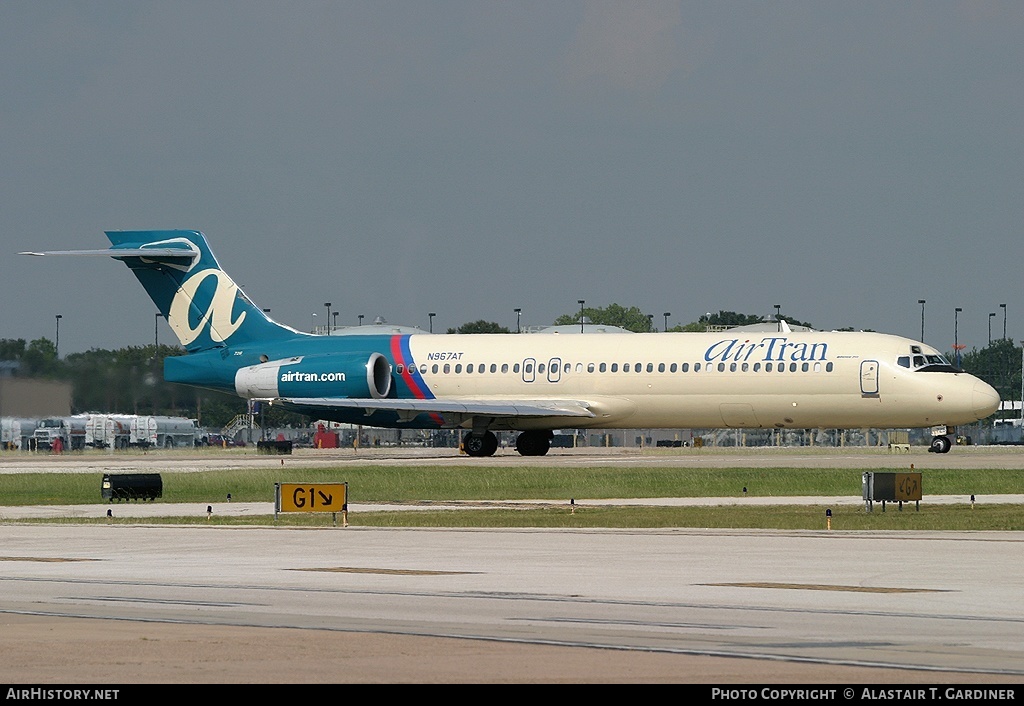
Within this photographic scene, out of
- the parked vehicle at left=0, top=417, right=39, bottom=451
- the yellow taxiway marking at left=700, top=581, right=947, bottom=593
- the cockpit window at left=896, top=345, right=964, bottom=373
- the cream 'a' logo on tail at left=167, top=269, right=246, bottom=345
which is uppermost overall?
the cream 'a' logo on tail at left=167, top=269, right=246, bottom=345

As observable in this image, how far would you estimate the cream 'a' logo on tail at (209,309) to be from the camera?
7906 cm

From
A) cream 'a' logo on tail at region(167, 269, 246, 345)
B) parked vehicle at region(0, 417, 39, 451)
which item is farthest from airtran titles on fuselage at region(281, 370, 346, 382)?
parked vehicle at region(0, 417, 39, 451)

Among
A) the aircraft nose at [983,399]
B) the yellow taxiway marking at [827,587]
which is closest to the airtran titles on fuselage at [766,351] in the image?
the aircraft nose at [983,399]

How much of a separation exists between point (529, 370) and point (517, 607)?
54.5 m

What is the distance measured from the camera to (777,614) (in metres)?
17.9

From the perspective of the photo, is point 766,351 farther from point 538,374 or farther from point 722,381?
point 538,374

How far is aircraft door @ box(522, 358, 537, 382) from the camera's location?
240 ft

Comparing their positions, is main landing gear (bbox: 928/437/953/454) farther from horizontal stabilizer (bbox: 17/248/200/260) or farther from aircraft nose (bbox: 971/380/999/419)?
horizontal stabilizer (bbox: 17/248/200/260)

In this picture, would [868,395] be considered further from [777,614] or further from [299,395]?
[777,614]

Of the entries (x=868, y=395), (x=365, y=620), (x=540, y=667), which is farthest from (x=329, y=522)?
(x=868, y=395)

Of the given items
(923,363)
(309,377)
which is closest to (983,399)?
→ (923,363)

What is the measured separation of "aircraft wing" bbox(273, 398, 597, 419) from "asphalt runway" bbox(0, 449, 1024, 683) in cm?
3969

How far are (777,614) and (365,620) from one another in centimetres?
439

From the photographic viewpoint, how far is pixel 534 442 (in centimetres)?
7538
